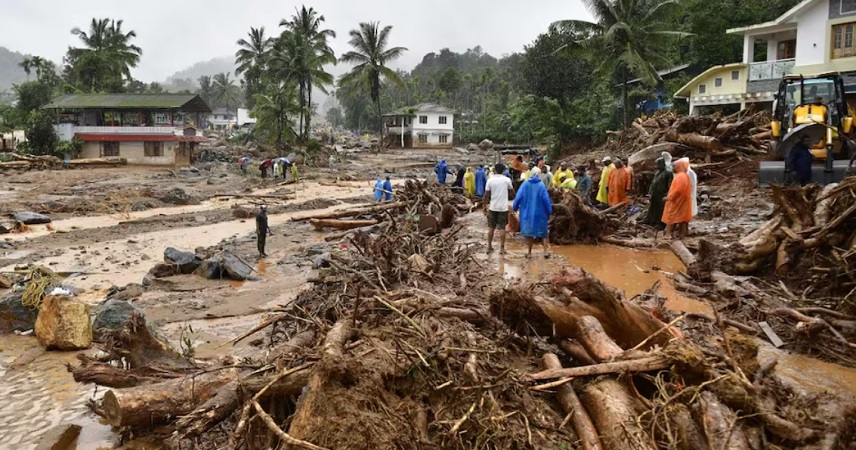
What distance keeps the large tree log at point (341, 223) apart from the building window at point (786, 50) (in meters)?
21.0

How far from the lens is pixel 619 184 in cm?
1245

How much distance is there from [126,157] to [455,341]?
4119 cm

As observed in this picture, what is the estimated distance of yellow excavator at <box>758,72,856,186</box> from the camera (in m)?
11.7

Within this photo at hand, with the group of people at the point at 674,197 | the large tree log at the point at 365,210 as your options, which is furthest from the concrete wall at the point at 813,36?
the large tree log at the point at 365,210

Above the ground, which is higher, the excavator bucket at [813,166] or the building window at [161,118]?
the building window at [161,118]

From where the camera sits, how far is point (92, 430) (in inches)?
217

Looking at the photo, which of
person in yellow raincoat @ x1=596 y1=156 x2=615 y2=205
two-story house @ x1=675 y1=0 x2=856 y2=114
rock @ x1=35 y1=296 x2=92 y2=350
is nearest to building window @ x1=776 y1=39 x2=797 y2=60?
two-story house @ x1=675 y1=0 x2=856 y2=114

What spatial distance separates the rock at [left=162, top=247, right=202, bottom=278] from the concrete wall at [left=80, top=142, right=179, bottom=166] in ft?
96.8

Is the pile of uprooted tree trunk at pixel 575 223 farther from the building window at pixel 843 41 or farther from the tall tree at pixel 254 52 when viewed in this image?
the tall tree at pixel 254 52

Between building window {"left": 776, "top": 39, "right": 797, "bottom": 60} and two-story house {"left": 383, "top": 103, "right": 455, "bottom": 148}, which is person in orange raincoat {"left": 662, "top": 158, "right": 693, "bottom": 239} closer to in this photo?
building window {"left": 776, "top": 39, "right": 797, "bottom": 60}

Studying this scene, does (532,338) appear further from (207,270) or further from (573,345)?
(207,270)

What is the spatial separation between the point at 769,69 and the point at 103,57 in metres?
49.6

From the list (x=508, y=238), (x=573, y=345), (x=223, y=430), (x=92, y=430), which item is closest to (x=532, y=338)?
(x=573, y=345)

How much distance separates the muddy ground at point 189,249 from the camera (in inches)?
248
